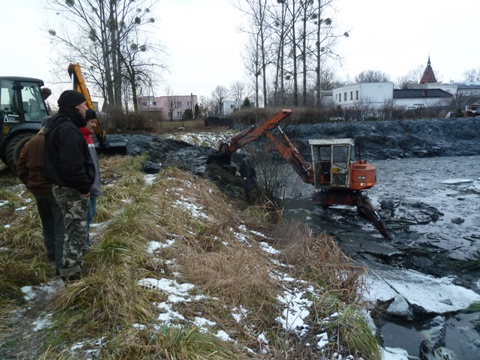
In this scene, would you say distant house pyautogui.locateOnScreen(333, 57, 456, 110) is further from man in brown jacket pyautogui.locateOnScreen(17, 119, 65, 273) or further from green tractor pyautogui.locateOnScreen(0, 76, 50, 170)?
man in brown jacket pyautogui.locateOnScreen(17, 119, 65, 273)

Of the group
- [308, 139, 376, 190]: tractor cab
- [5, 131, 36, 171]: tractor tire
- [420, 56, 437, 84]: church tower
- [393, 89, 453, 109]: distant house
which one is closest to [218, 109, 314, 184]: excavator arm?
[308, 139, 376, 190]: tractor cab

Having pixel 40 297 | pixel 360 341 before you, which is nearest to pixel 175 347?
pixel 40 297

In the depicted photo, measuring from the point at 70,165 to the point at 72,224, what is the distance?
63 centimetres

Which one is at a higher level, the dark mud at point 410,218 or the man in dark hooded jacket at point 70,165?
the man in dark hooded jacket at point 70,165

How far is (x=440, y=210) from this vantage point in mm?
11594

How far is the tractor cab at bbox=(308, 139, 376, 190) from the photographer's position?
9.70 metres

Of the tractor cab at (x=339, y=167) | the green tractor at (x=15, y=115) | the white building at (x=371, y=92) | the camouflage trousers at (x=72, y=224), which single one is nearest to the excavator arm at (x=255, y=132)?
the tractor cab at (x=339, y=167)

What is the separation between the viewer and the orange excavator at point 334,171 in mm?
9688

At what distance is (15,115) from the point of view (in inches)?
333

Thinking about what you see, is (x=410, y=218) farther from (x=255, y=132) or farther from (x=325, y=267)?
(x=325, y=267)

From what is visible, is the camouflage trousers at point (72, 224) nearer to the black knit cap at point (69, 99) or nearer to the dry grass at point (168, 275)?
the dry grass at point (168, 275)

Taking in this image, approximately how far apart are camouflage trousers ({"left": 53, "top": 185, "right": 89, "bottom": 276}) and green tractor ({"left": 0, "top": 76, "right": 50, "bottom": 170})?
547 centimetres

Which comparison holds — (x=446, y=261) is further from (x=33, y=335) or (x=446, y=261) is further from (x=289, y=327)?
(x=33, y=335)

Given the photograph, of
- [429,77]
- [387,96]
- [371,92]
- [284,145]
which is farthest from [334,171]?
[429,77]
